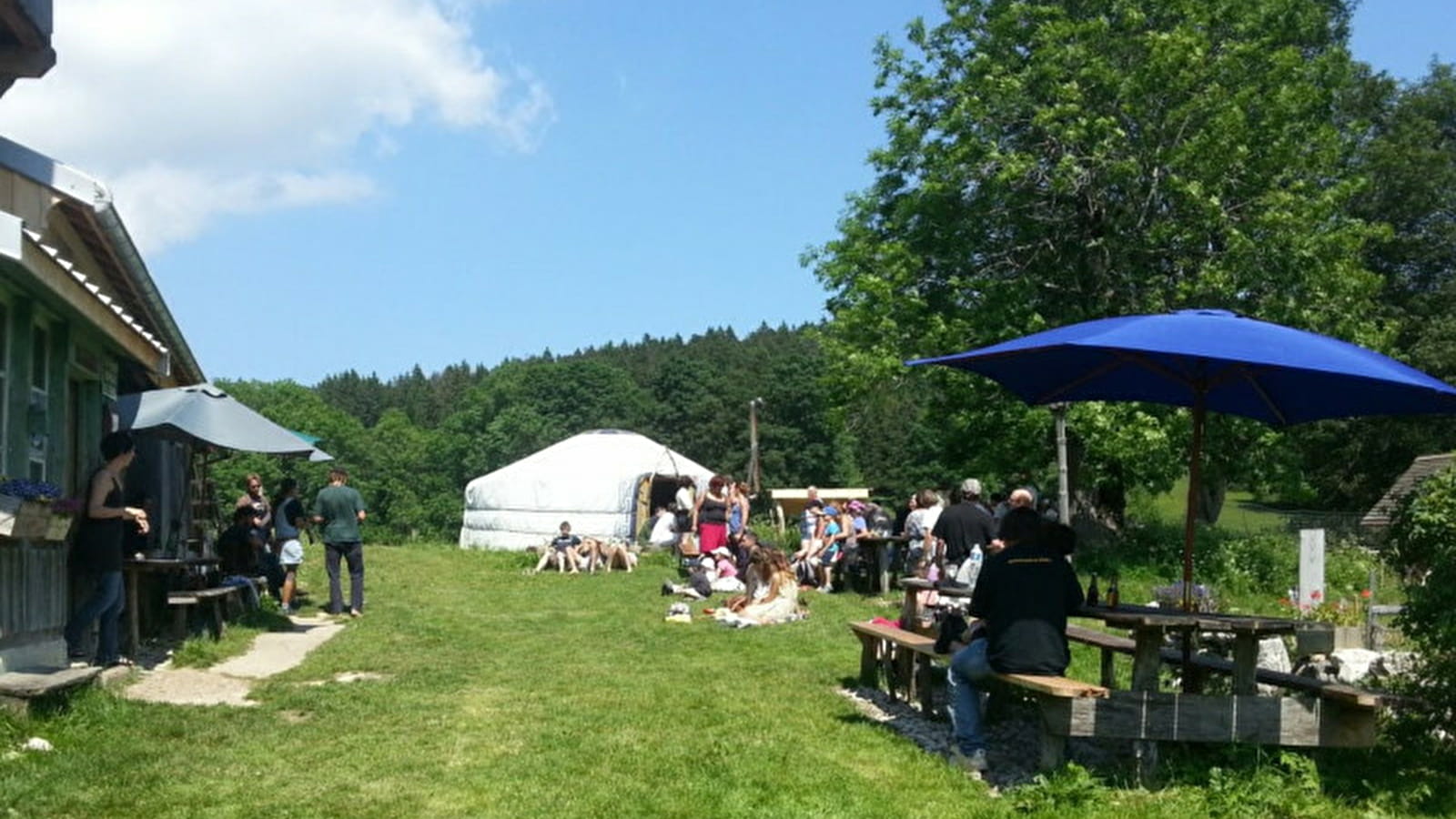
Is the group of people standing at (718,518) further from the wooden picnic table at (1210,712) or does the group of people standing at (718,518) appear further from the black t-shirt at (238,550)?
the wooden picnic table at (1210,712)

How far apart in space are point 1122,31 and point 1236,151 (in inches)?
121

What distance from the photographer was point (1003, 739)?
Result: 7707 mm

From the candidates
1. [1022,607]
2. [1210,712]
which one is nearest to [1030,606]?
[1022,607]

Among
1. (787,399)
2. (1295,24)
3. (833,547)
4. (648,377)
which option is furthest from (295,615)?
(648,377)

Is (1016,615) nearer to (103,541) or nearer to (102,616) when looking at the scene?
(103,541)

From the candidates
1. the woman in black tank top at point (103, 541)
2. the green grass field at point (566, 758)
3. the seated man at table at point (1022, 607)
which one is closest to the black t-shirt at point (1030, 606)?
the seated man at table at point (1022, 607)

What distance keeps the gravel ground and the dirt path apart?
3848 millimetres

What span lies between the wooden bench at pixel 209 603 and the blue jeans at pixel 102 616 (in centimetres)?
170

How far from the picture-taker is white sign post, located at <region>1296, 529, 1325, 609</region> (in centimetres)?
1317

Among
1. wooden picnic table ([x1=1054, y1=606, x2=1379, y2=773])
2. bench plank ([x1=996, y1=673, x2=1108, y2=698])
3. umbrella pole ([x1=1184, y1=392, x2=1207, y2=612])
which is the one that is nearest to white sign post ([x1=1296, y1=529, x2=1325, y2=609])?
umbrella pole ([x1=1184, y1=392, x2=1207, y2=612])

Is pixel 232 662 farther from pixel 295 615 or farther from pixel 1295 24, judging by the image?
pixel 1295 24

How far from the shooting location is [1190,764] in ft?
20.7

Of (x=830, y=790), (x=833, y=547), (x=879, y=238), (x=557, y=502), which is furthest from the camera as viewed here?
(x=557, y=502)

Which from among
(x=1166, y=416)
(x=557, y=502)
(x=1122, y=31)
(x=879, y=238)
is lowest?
(x=557, y=502)
